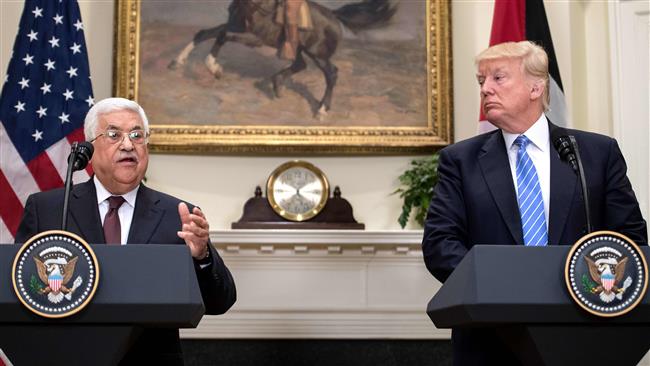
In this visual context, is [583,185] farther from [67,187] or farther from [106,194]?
[106,194]

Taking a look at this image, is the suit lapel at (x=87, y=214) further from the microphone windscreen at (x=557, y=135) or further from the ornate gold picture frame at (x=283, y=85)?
the ornate gold picture frame at (x=283, y=85)

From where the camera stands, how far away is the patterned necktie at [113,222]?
2.49m

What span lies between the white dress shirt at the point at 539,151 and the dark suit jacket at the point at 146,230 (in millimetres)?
916

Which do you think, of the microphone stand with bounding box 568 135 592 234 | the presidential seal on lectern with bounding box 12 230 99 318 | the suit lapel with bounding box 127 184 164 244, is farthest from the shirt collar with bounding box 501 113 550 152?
the presidential seal on lectern with bounding box 12 230 99 318

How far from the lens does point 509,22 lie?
511cm

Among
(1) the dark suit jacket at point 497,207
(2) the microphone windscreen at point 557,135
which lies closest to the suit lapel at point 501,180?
(1) the dark suit jacket at point 497,207

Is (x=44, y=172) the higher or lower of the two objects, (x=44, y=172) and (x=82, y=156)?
the lower

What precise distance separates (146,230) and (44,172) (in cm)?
232

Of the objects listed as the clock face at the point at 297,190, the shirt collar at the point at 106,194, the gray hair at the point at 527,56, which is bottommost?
the clock face at the point at 297,190

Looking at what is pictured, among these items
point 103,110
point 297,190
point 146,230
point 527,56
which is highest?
point 527,56

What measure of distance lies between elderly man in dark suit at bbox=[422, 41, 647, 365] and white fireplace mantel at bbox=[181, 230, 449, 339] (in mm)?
2539

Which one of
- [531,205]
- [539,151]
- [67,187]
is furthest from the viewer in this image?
[539,151]

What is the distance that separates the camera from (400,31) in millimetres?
5727

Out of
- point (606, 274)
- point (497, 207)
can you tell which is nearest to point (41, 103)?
point (497, 207)
